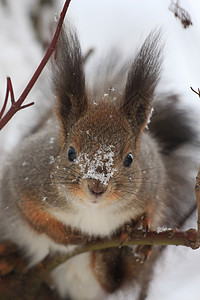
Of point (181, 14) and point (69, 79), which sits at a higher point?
Result: point (181, 14)

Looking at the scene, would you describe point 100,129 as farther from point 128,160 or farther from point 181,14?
point 181,14

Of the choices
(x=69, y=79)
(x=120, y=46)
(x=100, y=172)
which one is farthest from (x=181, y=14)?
(x=120, y=46)

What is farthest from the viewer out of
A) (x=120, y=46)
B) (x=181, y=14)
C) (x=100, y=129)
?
(x=120, y=46)

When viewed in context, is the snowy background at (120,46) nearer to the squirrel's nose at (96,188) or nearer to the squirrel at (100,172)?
the squirrel at (100,172)

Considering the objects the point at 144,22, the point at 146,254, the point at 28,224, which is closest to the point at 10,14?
the point at 144,22

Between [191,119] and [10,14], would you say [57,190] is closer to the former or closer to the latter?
[191,119]

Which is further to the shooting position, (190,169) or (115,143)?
(190,169)

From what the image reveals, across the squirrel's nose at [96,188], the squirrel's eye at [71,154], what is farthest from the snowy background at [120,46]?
the squirrel's nose at [96,188]
